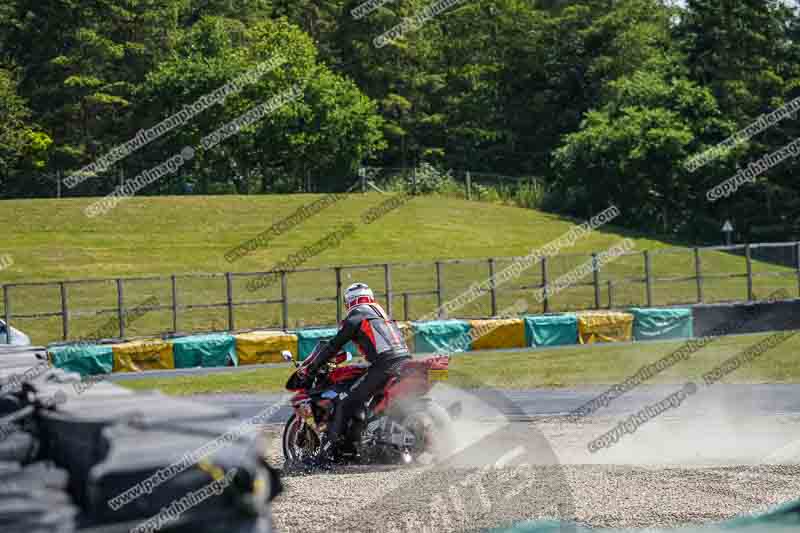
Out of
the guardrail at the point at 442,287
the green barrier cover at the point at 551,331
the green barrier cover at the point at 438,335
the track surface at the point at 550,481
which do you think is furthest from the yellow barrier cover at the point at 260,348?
the track surface at the point at 550,481

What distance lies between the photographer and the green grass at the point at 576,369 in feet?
76.4

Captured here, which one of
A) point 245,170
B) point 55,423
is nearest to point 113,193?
point 245,170

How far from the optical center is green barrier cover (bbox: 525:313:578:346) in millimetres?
33156

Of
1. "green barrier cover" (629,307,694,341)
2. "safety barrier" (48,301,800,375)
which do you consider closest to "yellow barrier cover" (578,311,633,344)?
"safety barrier" (48,301,800,375)

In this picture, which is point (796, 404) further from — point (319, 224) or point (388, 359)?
point (319, 224)

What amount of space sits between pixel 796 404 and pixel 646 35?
61491 mm

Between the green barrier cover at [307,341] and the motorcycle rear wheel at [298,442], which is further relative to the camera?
the green barrier cover at [307,341]

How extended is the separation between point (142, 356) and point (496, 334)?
9841 millimetres

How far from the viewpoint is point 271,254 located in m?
47.9

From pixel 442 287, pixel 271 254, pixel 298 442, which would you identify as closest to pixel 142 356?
→ pixel 442 287

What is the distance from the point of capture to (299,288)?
4078cm

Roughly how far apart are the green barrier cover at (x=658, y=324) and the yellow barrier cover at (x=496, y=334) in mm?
3624

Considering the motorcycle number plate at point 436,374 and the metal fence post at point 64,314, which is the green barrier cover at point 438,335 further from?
the motorcycle number plate at point 436,374

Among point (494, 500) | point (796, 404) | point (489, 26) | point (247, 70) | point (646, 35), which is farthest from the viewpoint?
point (489, 26)
